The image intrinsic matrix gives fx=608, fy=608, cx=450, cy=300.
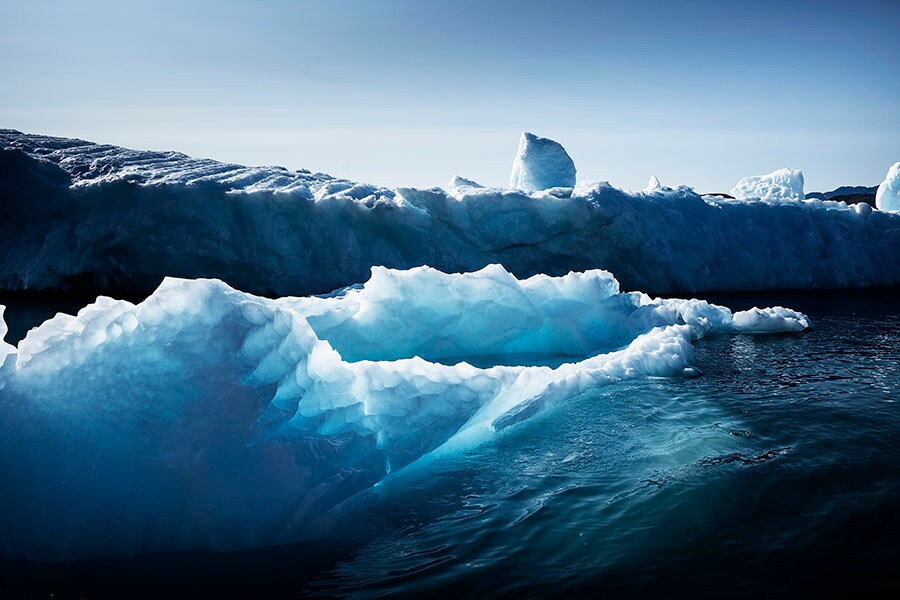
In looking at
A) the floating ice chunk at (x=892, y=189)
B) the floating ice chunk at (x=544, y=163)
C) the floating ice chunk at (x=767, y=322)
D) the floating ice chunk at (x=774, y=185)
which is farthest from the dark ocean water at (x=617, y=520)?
the floating ice chunk at (x=892, y=189)

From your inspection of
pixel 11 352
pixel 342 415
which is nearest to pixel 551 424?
pixel 342 415

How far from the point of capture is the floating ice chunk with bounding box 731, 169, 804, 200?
24.3 meters

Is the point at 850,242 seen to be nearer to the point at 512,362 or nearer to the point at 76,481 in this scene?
the point at 512,362

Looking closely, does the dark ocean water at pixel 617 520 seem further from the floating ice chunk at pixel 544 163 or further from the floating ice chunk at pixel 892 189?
the floating ice chunk at pixel 892 189

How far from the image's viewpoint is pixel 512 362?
800 cm

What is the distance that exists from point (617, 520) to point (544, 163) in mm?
17317

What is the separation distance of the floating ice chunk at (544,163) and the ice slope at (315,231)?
13.9 feet

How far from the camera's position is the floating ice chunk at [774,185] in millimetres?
24266

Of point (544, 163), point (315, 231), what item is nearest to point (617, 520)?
point (315, 231)

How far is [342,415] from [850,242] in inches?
663

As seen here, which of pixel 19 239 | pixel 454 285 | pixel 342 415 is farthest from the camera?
pixel 19 239

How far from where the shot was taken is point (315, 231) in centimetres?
1410

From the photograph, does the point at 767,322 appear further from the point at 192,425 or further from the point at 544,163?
the point at 544,163

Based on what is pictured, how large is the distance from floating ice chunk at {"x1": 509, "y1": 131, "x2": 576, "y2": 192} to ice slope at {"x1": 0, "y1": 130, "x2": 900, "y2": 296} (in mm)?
4227
